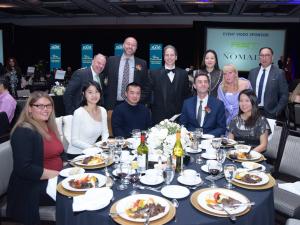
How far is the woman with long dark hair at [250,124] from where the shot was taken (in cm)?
313

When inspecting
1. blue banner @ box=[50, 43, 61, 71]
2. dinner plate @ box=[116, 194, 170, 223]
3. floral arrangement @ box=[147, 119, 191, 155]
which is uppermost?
blue banner @ box=[50, 43, 61, 71]

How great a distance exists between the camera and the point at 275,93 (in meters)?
4.41

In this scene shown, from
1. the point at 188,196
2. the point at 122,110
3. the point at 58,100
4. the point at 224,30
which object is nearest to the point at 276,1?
the point at 224,30

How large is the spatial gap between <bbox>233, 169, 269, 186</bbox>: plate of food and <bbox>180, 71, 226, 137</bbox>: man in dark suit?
49.9 inches

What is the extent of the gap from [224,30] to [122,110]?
9.56 meters

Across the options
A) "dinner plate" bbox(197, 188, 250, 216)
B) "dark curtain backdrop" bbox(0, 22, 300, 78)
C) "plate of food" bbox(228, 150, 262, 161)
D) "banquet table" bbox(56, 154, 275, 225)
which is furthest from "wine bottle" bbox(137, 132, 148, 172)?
"dark curtain backdrop" bbox(0, 22, 300, 78)

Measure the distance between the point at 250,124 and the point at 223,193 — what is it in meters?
1.54

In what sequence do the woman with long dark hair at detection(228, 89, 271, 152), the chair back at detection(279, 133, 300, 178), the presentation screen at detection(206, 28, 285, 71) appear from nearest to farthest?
the chair back at detection(279, 133, 300, 178), the woman with long dark hair at detection(228, 89, 271, 152), the presentation screen at detection(206, 28, 285, 71)

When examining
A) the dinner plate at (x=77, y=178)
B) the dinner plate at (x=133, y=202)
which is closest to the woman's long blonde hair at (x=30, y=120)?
the dinner plate at (x=77, y=178)

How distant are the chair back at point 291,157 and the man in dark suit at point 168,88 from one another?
5.32 feet

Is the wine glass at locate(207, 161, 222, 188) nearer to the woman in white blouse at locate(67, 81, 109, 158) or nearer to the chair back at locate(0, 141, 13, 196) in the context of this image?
the woman in white blouse at locate(67, 81, 109, 158)

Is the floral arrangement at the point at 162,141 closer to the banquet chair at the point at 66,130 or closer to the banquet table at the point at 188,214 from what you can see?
the banquet table at the point at 188,214

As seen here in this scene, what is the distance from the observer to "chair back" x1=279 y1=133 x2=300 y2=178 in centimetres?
281

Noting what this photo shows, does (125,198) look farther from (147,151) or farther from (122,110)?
(122,110)
